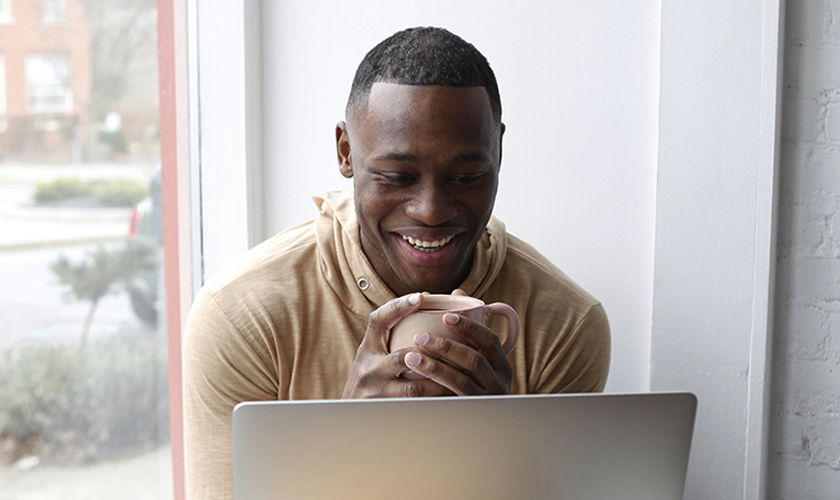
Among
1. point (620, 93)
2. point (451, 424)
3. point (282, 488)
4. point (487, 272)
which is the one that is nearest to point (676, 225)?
point (620, 93)

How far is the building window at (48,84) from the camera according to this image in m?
1.53

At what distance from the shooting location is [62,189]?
63.0 inches

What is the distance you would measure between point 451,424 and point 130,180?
1.14m

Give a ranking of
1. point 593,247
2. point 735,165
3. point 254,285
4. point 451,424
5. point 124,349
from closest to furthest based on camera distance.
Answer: point 451,424
point 254,285
point 735,165
point 593,247
point 124,349

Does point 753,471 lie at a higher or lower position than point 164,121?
lower

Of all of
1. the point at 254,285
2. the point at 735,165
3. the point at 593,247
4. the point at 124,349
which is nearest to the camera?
the point at 254,285

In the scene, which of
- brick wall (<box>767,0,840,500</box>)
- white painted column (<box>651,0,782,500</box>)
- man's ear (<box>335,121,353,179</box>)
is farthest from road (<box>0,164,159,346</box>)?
brick wall (<box>767,0,840,500</box>)

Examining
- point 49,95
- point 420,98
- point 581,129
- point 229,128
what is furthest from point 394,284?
point 49,95

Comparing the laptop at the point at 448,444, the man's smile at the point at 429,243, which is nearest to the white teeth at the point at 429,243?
the man's smile at the point at 429,243

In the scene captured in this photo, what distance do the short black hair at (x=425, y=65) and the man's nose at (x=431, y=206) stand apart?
0.49ft

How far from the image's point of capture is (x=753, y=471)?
5.16 ft

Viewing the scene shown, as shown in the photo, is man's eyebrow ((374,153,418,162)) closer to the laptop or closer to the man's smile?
the man's smile

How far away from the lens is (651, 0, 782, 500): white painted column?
4.92 feet

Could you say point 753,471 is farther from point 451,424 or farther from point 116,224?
point 116,224
